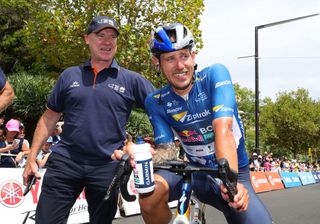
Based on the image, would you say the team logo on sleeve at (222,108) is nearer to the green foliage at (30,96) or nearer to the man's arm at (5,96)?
the man's arm at (5,96)

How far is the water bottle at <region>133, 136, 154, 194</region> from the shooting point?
2.80 metres

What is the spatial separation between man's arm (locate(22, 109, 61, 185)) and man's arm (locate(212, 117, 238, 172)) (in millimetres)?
2063

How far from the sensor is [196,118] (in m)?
3.37

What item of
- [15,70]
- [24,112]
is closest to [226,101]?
[24,112]

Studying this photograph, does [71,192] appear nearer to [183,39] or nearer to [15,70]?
[183,39]

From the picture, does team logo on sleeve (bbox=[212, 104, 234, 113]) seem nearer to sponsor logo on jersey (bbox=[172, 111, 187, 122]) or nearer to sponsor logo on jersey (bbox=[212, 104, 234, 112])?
sponsor logo on jersey (bbox=[212, 104, 234, 112])

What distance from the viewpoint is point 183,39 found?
323 cm

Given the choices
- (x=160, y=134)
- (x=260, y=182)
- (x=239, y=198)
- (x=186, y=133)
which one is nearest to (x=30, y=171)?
(x=160, y=134)

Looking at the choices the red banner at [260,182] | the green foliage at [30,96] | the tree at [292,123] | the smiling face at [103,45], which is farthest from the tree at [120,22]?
the tree at [292,123]

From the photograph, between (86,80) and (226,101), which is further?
(86,80)

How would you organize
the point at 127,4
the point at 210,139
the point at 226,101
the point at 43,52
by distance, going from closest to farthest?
the point at 226,101 → the point at 210,139 → the point at 127,4 → the point at 43,52

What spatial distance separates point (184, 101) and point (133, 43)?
50.0ft

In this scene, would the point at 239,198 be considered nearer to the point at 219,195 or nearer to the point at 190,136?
the point at 219,195

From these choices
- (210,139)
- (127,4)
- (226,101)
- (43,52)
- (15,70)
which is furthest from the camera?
(15,70)
